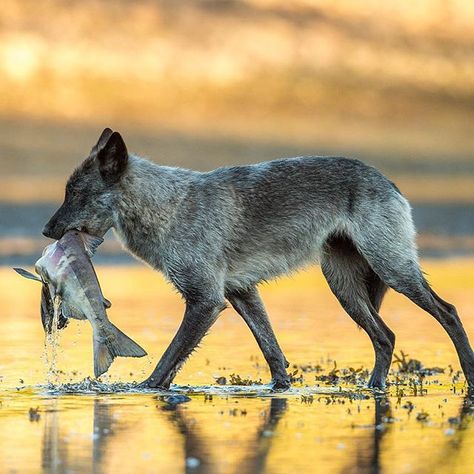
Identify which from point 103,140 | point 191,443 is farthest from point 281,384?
point 191,443

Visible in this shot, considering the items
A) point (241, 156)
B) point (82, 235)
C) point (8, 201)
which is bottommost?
point (82, 235)

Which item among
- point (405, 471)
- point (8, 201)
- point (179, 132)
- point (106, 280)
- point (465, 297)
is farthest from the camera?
point (179, 132)

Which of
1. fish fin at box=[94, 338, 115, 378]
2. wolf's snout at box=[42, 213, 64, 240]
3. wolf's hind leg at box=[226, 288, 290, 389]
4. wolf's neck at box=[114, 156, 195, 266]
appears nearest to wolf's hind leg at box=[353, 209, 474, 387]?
wolf's hind leg at box=[226, 288, 290, 389]

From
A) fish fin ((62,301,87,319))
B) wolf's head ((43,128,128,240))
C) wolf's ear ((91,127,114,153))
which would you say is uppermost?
wolf's ear ((91,127,114,153))

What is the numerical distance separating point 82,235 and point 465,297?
899cm

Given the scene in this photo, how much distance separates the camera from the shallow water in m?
8.85

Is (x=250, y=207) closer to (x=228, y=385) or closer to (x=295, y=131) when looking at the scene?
(x=228, y=385)

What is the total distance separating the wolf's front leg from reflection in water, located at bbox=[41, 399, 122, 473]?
4.02 feet

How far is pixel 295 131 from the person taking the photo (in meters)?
79.5

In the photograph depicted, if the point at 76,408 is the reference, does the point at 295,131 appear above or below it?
above

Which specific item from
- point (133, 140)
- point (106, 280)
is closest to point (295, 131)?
point (133, 140)

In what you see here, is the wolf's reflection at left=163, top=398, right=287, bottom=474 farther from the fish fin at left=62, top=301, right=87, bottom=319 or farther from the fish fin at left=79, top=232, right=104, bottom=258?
the fish fin at left=79, top=232, right=104, bottom=258

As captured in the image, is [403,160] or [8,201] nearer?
[8,201]

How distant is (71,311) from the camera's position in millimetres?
11922
